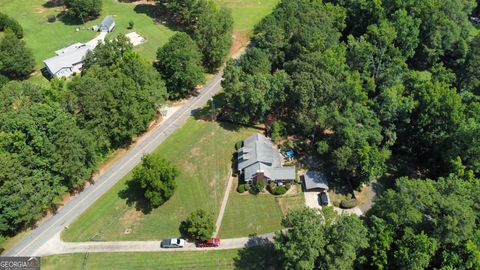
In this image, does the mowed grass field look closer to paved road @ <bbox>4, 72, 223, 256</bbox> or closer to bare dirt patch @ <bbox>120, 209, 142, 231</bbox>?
paved road @ <bbox>4, 72, 223, 256</bbox>

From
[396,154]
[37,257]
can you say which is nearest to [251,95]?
[396,154]

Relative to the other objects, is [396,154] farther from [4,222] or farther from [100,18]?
[100,18]

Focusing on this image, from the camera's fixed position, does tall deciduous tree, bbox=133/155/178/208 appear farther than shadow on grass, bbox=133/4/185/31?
No

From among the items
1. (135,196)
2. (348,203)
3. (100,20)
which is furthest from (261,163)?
(100,20)

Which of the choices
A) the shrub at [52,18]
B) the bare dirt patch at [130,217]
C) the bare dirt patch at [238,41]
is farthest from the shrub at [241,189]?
the shrub at [52,18]

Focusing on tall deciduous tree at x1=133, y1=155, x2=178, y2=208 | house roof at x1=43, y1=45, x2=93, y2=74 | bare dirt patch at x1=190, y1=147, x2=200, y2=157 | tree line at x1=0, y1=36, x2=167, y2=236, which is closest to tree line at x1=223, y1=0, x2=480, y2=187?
bare dirt patch at x1=190, y1=147, x2=200, y2=157

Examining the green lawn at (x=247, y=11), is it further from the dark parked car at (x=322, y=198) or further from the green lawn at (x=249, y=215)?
the dark parked car at (x=322, y=198)

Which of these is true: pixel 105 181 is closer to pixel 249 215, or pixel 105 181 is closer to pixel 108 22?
pixel 249 215
